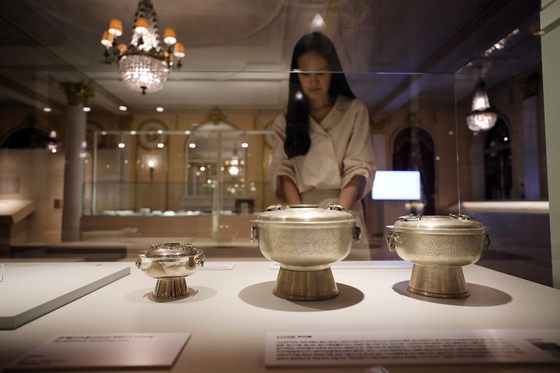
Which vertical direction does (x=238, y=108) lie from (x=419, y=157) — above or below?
above

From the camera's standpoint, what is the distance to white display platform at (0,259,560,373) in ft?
2.02

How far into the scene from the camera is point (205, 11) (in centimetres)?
150

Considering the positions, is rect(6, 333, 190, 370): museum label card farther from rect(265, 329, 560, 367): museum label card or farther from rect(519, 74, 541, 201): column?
rect(519, 74, 541, 201): column

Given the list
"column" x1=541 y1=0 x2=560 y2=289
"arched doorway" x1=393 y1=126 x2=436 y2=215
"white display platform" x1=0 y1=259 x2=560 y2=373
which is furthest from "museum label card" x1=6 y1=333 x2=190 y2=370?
"arched doorway" x1=393 y1=126 x2=436 y2=215

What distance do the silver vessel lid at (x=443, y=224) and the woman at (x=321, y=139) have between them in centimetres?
75

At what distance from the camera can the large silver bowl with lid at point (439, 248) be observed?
37.6 inches

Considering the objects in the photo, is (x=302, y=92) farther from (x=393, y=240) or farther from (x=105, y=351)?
(x=105, y=351)

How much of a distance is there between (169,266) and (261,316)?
1.06ft

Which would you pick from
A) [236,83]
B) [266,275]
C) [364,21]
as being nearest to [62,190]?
[236,83]

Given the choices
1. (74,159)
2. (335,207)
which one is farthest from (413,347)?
(74,159)

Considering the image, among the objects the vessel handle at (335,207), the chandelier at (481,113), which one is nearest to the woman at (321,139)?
the vessel handle at (335,207)

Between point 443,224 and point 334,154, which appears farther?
point 334,154

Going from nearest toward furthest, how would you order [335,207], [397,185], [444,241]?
1. [444,241]
2. [335,207]
3. [397,185]

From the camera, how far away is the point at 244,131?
2.25m
